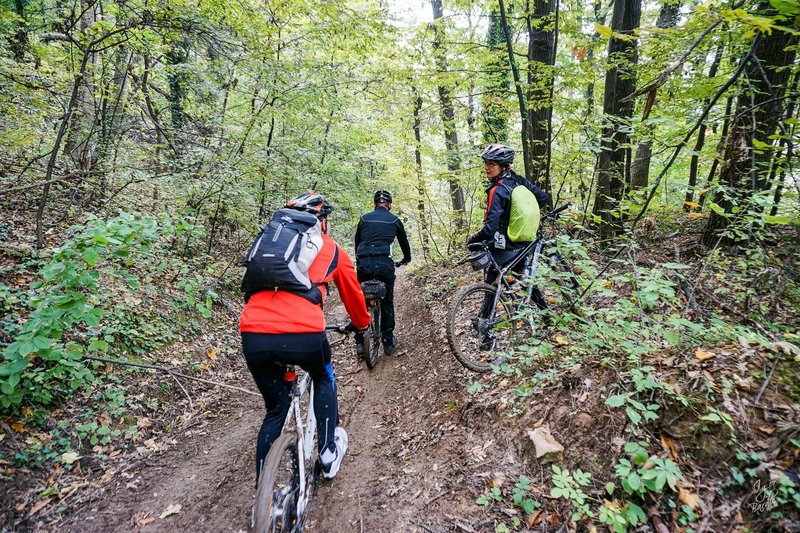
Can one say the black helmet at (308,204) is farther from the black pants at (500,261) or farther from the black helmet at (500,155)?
the black pants at (500,261)

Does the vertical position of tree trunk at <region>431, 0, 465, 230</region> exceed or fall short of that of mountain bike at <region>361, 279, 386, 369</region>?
it exceeds it

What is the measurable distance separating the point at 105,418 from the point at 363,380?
130 inches

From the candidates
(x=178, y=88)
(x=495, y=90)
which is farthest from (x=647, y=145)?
(x=178, y=88)

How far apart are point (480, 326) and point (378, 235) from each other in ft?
7.79

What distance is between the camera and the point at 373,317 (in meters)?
6.39

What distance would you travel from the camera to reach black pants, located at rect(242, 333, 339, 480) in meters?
2.79

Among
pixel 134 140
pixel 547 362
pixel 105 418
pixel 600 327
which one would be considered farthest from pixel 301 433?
pixel 134 140

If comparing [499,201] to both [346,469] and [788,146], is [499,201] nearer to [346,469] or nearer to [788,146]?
[788,146]

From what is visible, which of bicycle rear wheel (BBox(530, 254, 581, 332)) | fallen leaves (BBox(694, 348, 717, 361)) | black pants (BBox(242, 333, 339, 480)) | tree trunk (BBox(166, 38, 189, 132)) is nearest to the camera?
black pants (BBox(242, 333, 339, 480))

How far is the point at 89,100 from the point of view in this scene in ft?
27.9

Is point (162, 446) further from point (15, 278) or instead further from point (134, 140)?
point (134, 140)

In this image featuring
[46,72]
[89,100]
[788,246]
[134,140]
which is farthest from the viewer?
[134,140]

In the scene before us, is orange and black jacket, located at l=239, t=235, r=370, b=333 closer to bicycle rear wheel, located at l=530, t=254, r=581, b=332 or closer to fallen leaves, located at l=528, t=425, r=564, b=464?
fallen leaves, located at l=528, t=425, r=564, b=464

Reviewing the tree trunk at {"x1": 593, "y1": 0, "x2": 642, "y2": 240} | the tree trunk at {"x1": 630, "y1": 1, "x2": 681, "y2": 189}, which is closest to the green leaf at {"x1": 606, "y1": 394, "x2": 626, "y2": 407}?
the tree trunk at {"x1": 630, "y1": 1, "x2": 681, "y2": 189}
